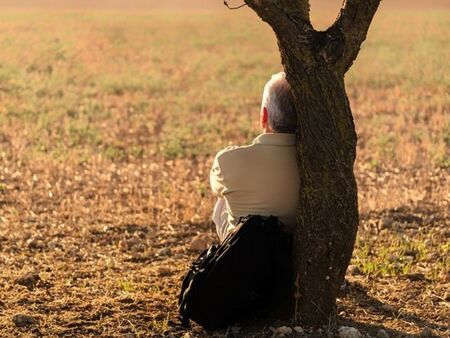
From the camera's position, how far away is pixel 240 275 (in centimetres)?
512

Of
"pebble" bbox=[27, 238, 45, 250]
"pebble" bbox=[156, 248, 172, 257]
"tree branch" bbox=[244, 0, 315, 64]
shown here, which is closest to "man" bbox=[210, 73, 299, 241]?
"tree branch" bbox=[244, 0, 315, 64]

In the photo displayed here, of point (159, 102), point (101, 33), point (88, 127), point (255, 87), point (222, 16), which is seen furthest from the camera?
point (222, 16)

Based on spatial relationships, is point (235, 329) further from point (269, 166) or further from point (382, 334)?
point (269, 166)

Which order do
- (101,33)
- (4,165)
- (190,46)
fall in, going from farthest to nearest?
(101,33) < (190,46) < (4,165)

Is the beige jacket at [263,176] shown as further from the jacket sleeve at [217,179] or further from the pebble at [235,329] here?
the pebble at [235,329]

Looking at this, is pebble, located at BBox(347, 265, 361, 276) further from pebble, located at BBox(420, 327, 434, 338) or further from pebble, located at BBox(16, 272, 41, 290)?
pebble, located at BBox(16, 272, 41, 290)

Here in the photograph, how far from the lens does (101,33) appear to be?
110 feet

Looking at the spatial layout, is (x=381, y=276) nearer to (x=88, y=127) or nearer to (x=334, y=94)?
(x=334, y=94)

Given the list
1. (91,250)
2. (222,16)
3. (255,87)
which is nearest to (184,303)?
(91,250)

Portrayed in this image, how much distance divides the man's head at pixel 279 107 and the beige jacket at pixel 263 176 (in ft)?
0.18

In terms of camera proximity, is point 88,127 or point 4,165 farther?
point 88,127

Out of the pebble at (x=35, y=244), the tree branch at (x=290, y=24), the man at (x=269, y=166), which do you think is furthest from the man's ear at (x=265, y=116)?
the pebble at (x=35, y=244)

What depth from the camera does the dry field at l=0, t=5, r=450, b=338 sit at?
5852 millimetres

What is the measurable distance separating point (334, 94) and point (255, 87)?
15.5 meters
